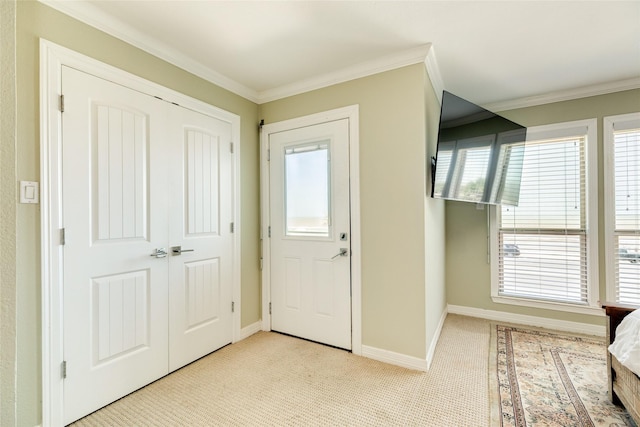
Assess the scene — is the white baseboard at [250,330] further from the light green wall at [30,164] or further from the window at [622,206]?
the window at [622,206]

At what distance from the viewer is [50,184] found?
1542mm

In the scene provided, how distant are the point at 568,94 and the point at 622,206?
1203 millimetres

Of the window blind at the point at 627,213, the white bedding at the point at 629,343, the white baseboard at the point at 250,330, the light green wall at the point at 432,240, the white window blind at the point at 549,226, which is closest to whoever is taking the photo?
the white bedding at the point at 629,343

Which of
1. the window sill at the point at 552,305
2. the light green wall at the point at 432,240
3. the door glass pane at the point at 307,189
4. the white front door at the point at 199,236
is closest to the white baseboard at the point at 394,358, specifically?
the light green wall at the point at 432,240

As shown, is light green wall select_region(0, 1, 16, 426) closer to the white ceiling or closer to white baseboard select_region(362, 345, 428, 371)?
the white ceiling

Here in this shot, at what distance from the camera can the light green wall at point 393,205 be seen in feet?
7.14

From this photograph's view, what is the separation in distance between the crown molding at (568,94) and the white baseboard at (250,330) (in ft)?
11.5

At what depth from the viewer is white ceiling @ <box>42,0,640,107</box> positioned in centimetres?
171

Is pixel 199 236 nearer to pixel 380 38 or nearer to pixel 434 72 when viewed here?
pixel 380 38

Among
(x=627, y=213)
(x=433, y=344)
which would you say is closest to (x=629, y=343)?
(x=433, y=344)

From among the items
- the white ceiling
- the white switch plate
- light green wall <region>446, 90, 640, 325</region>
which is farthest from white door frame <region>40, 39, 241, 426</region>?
light green wall <region>446, 90, 640, 325</region>

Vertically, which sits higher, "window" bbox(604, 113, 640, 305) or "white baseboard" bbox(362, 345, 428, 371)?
"window" bbox(604, 113, 640, 305)

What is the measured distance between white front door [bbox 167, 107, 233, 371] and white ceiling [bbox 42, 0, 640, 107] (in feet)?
1.77

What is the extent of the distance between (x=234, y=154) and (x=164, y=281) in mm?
1246
